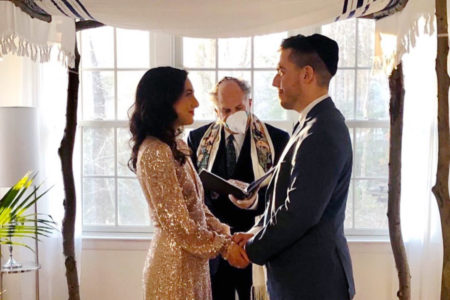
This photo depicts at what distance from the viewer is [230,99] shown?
2.64 metres

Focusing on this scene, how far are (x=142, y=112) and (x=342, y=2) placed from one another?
832mm

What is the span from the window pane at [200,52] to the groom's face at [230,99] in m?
0.75

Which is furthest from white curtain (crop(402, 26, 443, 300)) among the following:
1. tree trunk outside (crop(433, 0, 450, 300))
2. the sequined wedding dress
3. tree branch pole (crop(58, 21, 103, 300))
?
tree branch pole (crop(58, 21, 103, 300))

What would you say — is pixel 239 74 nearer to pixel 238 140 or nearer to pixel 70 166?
pixel 238 140

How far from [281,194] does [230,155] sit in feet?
3.23

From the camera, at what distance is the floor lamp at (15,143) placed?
2.67 metres

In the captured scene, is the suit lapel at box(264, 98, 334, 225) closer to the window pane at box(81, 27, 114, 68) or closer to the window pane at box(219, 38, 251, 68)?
the window pane at box(219, 38, 251, 68)

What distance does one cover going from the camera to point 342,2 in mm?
1885

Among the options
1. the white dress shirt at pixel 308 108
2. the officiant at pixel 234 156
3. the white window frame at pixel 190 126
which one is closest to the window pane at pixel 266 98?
the white window frame at pixel 190 126

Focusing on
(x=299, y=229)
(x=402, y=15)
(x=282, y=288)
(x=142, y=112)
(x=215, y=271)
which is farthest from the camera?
(x=215, y=271)

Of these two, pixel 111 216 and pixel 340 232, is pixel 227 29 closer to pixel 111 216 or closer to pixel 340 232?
pixel 340 232

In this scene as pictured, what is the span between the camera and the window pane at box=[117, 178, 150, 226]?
3.47 m

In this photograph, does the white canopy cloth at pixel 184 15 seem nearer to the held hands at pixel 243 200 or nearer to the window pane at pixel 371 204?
the held hands at pixel 243 200

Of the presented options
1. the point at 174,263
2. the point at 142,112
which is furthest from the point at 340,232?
the point at 142,112
